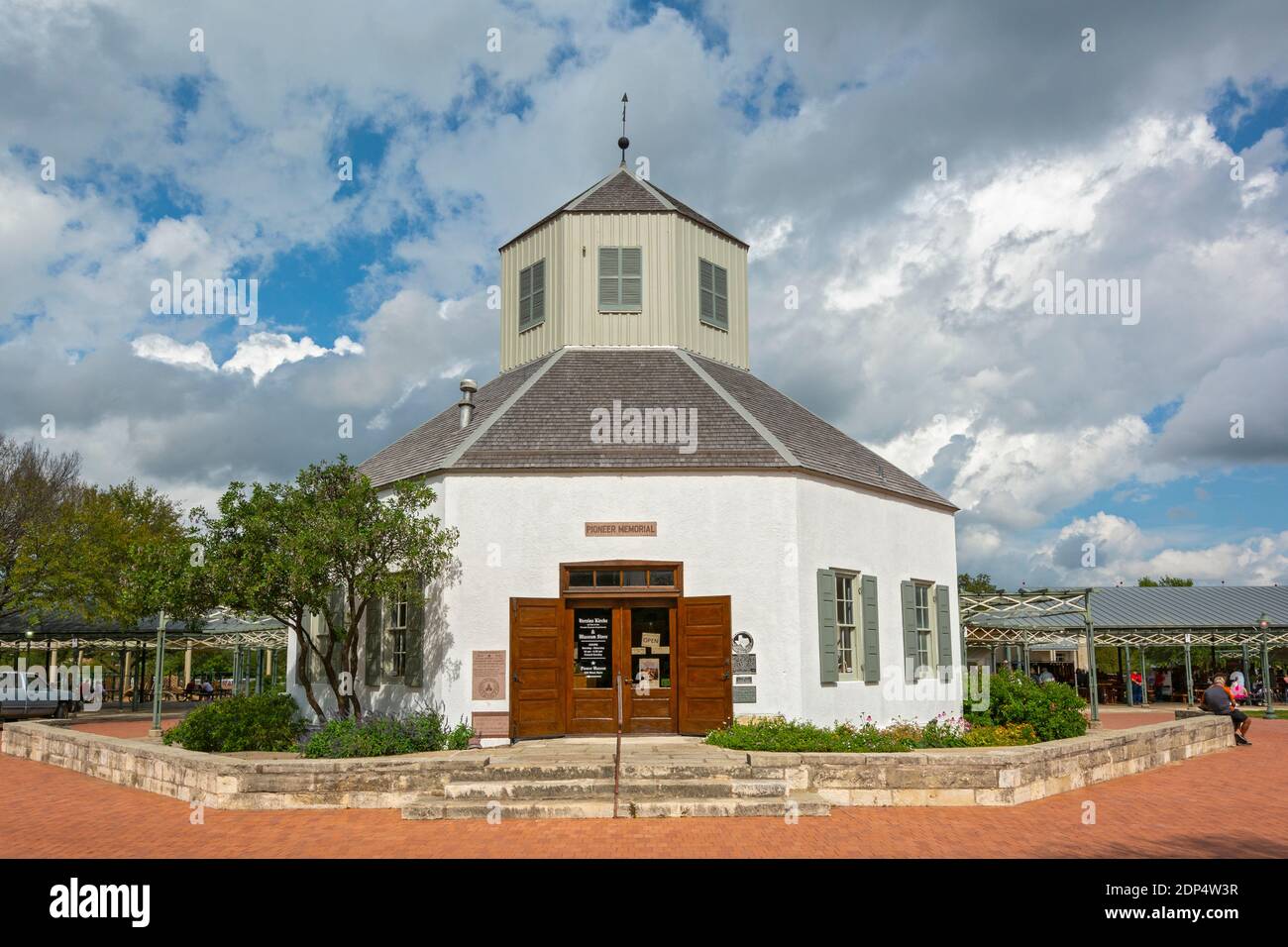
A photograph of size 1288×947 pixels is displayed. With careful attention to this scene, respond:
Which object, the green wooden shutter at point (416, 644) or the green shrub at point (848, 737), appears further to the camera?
the green wooden shutter at point (416, 644)

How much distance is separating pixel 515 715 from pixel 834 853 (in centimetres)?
663

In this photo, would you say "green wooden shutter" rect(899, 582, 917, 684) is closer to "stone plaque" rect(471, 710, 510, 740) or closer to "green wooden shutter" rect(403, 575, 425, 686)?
"stone plaque" rect(471, 710, 510, 740)

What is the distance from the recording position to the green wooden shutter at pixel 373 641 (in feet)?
53.9

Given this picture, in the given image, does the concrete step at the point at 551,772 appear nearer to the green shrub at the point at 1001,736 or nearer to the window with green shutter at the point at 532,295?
the green shrub at the point at 1001,736

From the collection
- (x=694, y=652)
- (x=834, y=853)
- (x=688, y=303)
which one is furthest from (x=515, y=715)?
(x=688, y=303)

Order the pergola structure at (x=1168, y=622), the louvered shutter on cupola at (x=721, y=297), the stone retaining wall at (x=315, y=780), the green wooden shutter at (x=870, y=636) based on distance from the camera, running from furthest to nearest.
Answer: the pergola structure at (x=1168, y=622) < the louvered shutter on cupola at (x=721, y=297) < the green wooden shutter at (x=870, y=636) < the stone retaining wall at (x=315, y=780)

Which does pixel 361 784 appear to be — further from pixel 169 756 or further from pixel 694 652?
pixel 694 652

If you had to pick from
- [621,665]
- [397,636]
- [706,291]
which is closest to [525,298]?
[706,291]

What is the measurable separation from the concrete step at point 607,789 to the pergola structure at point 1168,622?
2005 cm

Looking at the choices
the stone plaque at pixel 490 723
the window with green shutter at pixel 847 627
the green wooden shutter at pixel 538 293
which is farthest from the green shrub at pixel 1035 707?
the green wooden shutter at pixel 538 293

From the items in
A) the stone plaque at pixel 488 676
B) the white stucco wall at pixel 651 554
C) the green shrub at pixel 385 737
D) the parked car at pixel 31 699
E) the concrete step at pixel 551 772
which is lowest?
the parked car at pixel 31 699

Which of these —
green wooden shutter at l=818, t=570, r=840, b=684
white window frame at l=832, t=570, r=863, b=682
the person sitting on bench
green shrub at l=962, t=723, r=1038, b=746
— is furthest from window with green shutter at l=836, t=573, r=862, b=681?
the person sitting on bench

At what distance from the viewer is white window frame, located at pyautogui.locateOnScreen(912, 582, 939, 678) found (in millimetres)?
18219
